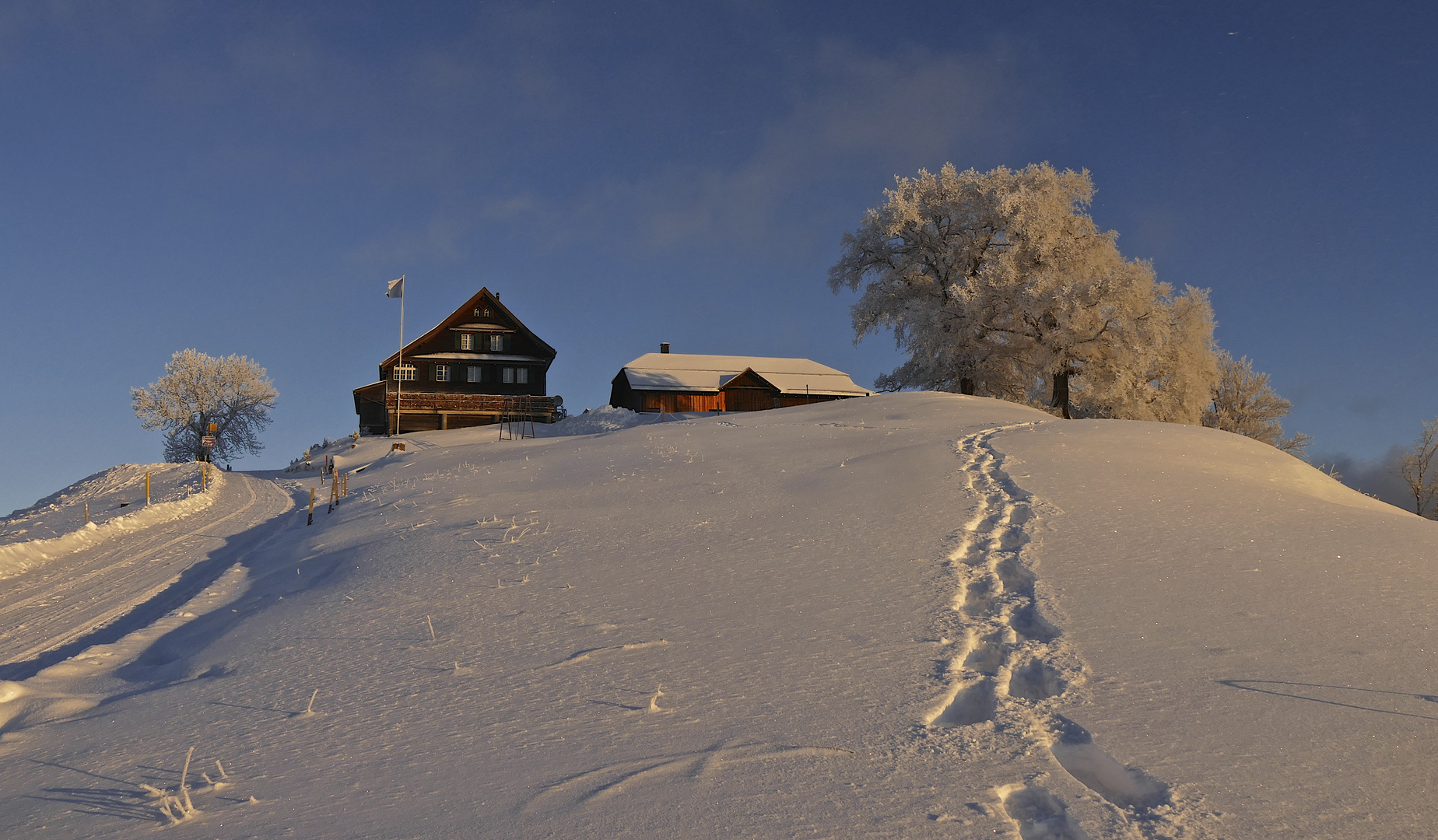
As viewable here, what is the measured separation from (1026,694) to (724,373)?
49352 mm

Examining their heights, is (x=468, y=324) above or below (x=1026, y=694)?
above

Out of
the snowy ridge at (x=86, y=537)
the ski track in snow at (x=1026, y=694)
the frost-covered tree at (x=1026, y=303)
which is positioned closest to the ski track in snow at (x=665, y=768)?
the ski track in snow at (x=1026, y=694)

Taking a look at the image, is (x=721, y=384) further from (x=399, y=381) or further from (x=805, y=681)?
(x=805, y=681)

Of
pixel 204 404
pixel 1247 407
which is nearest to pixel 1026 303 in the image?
pixel 1247 407

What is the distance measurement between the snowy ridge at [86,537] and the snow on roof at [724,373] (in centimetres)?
2923

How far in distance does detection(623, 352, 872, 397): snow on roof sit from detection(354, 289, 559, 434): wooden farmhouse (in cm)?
671

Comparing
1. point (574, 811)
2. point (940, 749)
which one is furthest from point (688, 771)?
point (940, 749)

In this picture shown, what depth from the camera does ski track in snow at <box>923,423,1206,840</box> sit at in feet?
13.7

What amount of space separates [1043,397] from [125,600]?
109ft

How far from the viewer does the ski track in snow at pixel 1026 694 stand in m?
4.19

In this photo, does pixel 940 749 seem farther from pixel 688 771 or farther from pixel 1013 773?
pixel 688 771

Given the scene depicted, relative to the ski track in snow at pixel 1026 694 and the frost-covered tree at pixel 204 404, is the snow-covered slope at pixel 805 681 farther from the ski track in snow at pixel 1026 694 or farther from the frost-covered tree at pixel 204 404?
the frost-covered tree at pixel 204 404

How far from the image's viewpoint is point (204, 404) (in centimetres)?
5994

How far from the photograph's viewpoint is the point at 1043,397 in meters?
36.0
